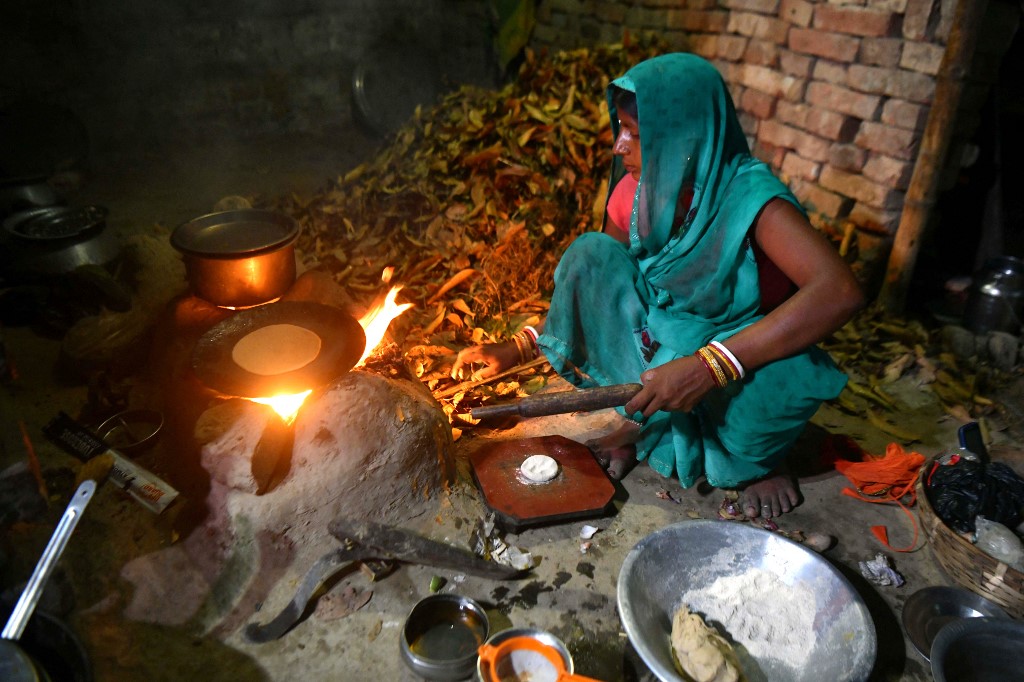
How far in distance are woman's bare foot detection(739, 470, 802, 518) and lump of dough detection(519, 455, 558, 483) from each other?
2.69 feet

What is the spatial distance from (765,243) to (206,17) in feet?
22.0

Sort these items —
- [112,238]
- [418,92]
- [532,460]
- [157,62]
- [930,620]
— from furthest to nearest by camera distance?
[418,92] < [157,62] < [112,238] < [532,460] < [930,620]

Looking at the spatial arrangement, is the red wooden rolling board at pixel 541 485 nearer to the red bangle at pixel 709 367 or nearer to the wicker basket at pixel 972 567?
the red bangle at pixel 709 367

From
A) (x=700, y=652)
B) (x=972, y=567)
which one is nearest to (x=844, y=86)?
(x=972, y=567)

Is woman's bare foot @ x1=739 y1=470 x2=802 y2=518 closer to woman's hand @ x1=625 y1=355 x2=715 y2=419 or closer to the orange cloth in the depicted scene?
the orange cloth

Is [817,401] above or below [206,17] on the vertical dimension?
below

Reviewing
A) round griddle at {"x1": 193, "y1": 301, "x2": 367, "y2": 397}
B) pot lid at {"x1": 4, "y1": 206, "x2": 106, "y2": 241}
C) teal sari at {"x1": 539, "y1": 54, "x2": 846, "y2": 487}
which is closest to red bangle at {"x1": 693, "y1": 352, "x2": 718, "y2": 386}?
teal sari at {"x1": 539, "y1": 54, "x2": 846, "y2": 487}

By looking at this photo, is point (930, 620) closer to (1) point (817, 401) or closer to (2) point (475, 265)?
(1) point (817, 401)

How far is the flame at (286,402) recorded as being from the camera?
→ 2.36m

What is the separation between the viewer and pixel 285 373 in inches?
91.0

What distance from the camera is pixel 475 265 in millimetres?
4516

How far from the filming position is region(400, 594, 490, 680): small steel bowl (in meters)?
1.91

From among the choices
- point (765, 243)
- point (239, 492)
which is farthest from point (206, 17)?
point (765, 243)

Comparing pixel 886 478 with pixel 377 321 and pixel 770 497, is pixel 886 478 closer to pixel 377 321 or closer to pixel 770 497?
pixel 770 497
